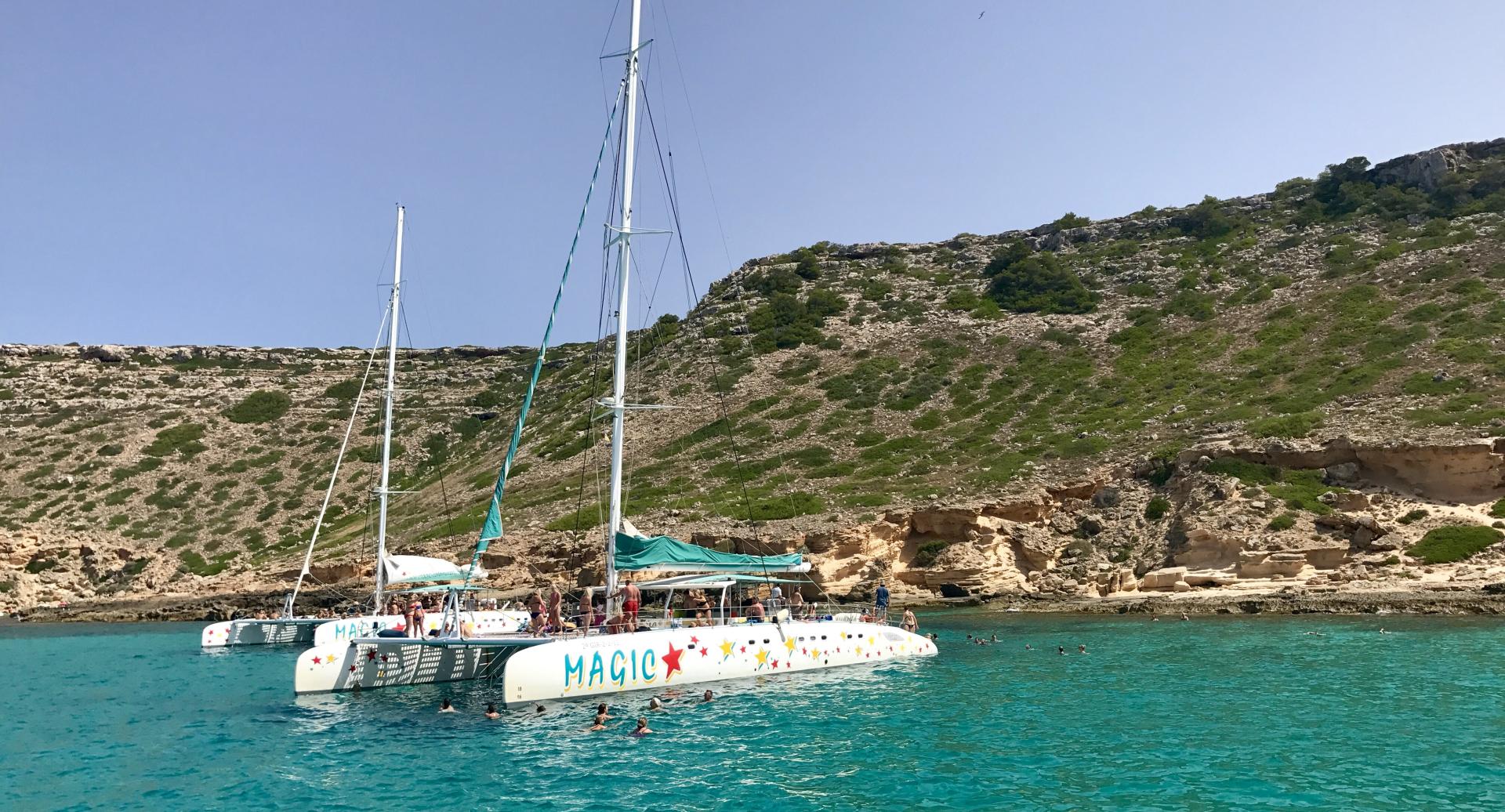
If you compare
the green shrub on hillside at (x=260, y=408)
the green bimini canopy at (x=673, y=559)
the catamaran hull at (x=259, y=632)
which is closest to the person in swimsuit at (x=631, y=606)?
the green bimini canopy at (x=673, y=559)

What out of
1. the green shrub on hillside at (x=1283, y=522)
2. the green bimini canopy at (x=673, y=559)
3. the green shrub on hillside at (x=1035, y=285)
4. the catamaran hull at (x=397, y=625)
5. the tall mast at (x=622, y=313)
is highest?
the green shrub on hillside at (x=1035, y=285)

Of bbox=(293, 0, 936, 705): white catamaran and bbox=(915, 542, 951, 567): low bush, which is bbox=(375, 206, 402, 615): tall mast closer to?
bbox=(293, 0, 936, 705): white catamaran

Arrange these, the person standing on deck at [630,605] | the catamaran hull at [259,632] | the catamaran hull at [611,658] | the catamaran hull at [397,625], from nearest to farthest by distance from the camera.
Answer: the catamaran hull at [611,658], the person standing on deck at [630,605], the catamaran hull at [397,625], the catamaran hull at [259,632]

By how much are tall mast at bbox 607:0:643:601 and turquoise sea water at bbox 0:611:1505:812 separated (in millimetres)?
4675

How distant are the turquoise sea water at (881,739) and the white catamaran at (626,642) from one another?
2.20 feet

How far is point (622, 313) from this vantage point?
25.1m

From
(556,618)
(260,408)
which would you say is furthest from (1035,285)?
(260,408)

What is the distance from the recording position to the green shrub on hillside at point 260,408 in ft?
310

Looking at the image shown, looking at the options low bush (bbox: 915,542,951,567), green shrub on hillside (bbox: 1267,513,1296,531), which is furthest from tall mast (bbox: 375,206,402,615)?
green shrub on hillside (bbox: 1267,513,1296,531)

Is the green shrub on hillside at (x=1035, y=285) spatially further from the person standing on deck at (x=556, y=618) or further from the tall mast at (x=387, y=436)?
the person standing on deck at (x=556, y=618)

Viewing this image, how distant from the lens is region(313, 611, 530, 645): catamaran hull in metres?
33.1

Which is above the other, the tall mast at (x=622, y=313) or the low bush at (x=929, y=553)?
the tall mast at (x=622, y=313)

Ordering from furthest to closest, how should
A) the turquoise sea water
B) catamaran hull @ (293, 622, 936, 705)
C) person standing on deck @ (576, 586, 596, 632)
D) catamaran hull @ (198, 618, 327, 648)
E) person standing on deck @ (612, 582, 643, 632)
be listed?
1. catamaran hull @ (198, 618, 327, 648)
2. person standing on deck @ (576, 586, 596, 632)
3. person standing on deck @ (612, 582, 643, 632)
4. catamaran hull @ (293, 622, 936, 705)
5. the turquoise sea water

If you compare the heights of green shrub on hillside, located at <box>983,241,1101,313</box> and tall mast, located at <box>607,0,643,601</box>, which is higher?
green shrub on hillside, located at <box>983,241,1101,313</box>
